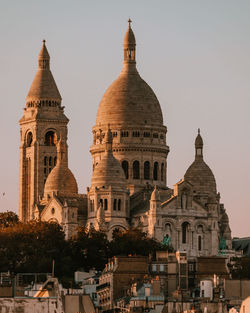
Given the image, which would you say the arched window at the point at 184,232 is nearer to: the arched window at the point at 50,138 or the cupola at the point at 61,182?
the cupola at the point at 61,182

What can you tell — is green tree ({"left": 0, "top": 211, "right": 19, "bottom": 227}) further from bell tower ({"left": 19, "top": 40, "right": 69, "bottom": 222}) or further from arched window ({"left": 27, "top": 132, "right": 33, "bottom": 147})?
arched window ({"left": 27, "top": 132, "right": 33, "bottom": 147})

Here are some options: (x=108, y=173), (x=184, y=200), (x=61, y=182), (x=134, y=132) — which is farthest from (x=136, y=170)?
(x=184, y=200)

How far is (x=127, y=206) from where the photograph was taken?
177125 millimetres

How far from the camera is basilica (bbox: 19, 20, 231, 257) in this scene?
17512cm

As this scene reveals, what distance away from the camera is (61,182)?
180750 mm

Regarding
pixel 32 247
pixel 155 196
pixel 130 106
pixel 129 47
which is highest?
pixel 129 47

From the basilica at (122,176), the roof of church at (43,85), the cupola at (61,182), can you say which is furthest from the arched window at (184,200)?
the roof of church at (43,85)

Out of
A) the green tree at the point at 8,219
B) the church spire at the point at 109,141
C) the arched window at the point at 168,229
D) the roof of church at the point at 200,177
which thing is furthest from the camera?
the roof of church at the point at 200,177

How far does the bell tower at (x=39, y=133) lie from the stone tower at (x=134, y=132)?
537 centimetres

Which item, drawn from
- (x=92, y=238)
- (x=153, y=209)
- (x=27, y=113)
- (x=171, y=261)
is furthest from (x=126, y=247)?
(x=27, y=113)

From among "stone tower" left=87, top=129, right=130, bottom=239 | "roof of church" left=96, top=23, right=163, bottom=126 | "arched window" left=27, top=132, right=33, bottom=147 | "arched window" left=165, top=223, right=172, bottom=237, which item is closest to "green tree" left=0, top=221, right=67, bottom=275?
"stone tower" left=87, top=129, right=130, bottom=239

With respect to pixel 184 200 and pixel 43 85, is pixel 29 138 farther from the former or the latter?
pixel 184 200

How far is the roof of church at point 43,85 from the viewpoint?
196m

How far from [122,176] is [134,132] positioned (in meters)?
14.1
